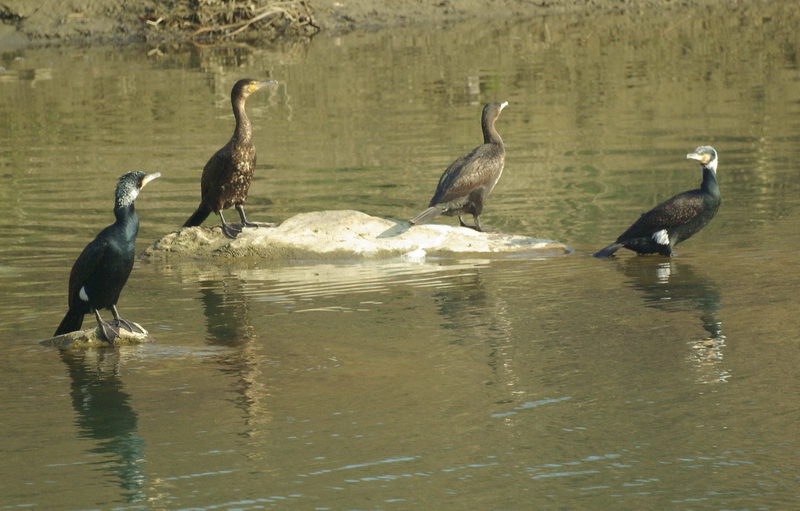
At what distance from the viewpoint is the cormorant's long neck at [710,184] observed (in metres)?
9.16

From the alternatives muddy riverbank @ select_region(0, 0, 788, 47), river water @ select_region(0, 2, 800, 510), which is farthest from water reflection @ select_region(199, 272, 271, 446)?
muddy riverbank @ select_region(0, 0, 788, 47)

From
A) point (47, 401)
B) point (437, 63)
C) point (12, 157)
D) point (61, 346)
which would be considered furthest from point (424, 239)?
point (437, 63)

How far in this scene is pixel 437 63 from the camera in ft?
71.0

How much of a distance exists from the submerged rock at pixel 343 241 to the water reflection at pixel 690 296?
0.77 meters

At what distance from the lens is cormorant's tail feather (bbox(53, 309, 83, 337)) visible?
704 centimetres

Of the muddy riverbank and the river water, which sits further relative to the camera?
the muddy riverbank

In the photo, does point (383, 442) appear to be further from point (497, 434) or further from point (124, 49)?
point (124, 49)

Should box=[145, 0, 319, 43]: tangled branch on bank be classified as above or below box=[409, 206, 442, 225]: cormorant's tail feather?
above

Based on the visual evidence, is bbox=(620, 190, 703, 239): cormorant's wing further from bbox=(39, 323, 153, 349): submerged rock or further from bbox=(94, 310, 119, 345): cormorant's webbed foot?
bbox=(94, 310, 119, 345): cormorant's webbed foot

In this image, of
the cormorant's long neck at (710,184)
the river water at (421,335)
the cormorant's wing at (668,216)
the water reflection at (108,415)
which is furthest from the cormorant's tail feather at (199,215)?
the cormorant's long neck at (710,184)

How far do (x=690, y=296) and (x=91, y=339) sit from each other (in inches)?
141

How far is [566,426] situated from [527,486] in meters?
0.66

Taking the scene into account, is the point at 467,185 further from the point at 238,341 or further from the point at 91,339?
the point at 91,339

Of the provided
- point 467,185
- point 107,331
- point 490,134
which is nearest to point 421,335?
point 107,331
